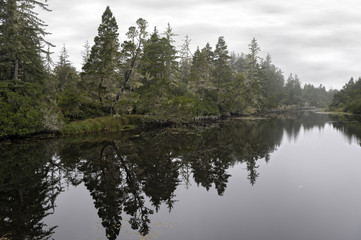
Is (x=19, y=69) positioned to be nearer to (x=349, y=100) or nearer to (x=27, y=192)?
(x=27, y=192)

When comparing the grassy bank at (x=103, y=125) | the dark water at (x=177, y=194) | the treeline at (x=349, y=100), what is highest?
the treeline at (x=349, y=100)

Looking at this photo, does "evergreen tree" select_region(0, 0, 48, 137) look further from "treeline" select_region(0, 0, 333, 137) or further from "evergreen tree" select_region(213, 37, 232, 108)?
"evergreen tree" select_region(213, 37, 232, 108)

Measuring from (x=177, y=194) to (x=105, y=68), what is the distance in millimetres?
25026

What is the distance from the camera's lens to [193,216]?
27.9ft

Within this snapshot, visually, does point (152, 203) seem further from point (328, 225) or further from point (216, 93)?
point (216, 93)

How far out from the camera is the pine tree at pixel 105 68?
1212 inches

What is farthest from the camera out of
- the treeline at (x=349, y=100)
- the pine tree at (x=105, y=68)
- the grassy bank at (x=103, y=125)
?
the treeline at (x=349, y=100)

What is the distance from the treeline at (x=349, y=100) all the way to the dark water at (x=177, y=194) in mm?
62458

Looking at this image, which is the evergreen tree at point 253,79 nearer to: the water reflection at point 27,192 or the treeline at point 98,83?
the treeline at point 98,83

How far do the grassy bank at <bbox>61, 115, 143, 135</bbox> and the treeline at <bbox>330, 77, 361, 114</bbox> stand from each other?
6576 centimetres

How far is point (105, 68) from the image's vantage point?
101ft

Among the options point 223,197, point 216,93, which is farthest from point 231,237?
point 216,93

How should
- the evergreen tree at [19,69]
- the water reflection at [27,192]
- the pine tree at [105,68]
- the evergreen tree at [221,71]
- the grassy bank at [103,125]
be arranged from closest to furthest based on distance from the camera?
the water reflection at [27,192] → the evergreen tree at [19,69] → the grassy bank at [103,125] → the pine tree at [105,68] → the evergreen tree at [221,71]

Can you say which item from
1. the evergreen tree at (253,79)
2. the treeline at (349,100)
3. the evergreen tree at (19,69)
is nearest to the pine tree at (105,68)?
the evergreen tree at (19,69)
